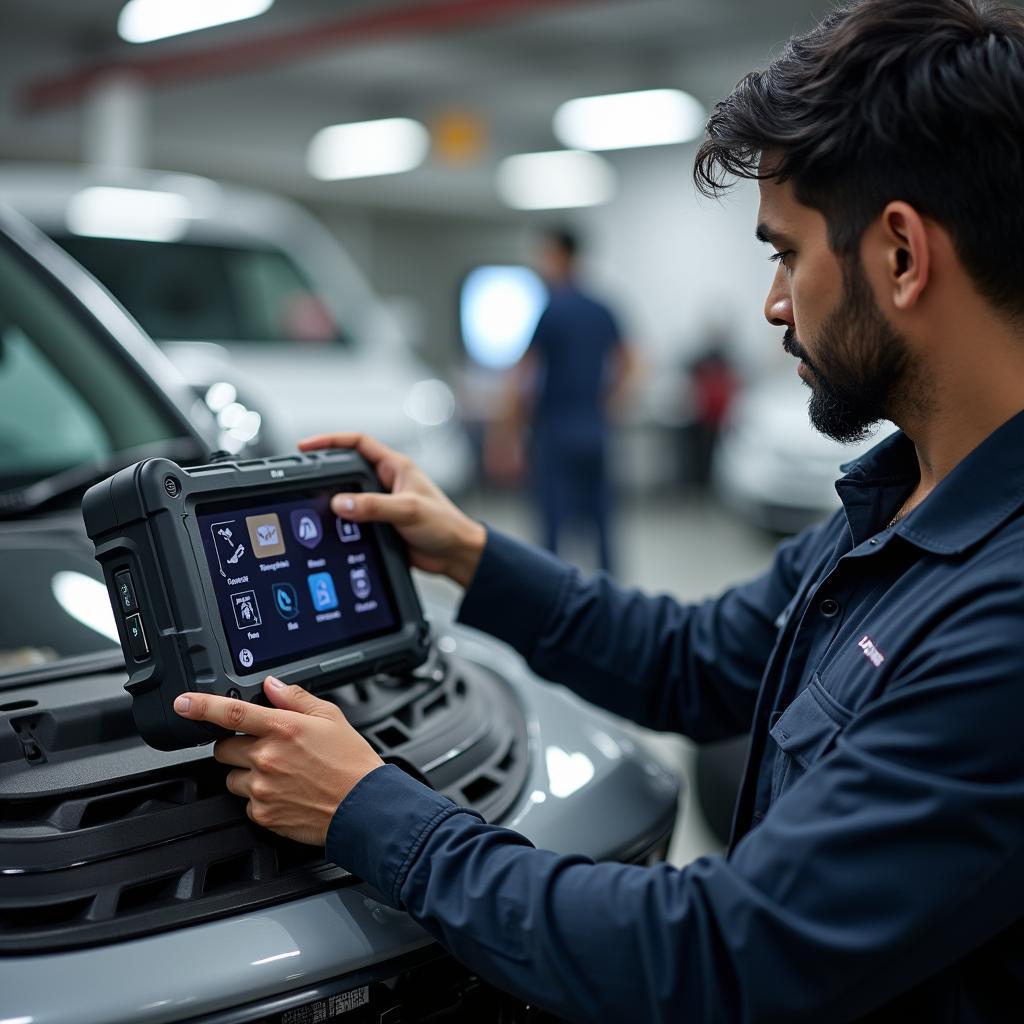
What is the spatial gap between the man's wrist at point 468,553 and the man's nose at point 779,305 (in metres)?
0.53

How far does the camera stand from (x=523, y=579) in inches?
62.9

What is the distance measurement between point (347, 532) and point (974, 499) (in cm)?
71

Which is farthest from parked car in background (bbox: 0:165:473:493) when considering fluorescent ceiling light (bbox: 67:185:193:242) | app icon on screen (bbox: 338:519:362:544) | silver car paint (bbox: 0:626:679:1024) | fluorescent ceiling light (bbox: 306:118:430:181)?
fluorescent ceiling light (bbox: 306:118:430:181)

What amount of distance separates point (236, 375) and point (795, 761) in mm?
3897

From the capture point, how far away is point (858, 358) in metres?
1.08

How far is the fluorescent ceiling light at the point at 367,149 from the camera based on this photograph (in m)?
12.3

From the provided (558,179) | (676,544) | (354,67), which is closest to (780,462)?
(676,544)

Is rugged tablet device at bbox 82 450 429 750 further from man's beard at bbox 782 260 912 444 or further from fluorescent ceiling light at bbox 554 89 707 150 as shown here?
fluorescent ceiling light at bbox 554 89 707 150

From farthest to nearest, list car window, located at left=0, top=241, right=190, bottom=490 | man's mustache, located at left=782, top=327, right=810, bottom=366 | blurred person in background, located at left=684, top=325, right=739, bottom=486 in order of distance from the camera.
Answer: blurred person in background, located at left=684, top=325, right=739, bottom=486 < car window, located at left=0, top=241, right=190, bottom=490 < man's mustache, located at left=782, top=327, right=810, bottom=366

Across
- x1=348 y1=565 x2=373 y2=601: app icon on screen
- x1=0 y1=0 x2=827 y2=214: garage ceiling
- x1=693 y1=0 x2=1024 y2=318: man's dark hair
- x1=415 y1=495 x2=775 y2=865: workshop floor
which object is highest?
x1=0 y1=0 x2=827 y2=214: garage ceiling

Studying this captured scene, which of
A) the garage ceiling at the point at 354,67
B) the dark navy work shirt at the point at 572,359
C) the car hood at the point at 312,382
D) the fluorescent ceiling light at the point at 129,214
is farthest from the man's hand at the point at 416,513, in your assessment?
the garage ceiling at the point at 354,67

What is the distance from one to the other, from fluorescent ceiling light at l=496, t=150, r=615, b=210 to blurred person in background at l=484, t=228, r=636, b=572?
863 centimetres

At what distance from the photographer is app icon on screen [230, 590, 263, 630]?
3.82 feet

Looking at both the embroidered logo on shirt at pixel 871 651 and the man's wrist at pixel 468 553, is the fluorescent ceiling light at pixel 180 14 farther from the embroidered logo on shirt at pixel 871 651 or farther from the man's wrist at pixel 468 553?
the embroidered logo on shirt at pixel 871 651
